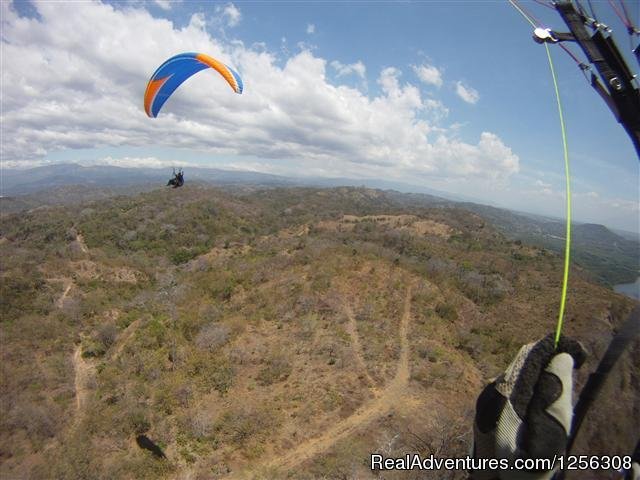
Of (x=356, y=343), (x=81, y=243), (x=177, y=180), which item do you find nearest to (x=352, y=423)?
(x=356, y=343)

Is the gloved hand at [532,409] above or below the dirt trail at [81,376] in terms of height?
above

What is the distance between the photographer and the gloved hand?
5.11 ft

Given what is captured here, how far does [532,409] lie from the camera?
5.24 ft

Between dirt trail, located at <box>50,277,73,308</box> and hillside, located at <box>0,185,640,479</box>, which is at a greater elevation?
hillside, located at <box>0,185,640,479</box>

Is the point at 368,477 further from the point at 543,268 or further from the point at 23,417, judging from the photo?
the point at 543,268

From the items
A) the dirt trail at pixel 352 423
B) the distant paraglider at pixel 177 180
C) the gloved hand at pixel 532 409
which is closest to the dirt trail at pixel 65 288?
the distant paraglider at pixel 177 180

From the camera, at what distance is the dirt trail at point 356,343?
13547 mm

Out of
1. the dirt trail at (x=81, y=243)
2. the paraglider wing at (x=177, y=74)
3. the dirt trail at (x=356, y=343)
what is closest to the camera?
the paraglider wing at (x=177, y=74)

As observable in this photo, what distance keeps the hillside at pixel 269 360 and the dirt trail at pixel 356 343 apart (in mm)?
95

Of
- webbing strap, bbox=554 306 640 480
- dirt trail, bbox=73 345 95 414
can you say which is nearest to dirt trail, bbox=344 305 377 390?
dirt trail, bbox=73 345 95 414

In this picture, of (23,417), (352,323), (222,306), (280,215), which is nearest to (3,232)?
Result: (280,215)

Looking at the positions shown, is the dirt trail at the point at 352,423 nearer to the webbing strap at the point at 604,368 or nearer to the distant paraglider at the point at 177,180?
the webbing strap at the point at 604,368

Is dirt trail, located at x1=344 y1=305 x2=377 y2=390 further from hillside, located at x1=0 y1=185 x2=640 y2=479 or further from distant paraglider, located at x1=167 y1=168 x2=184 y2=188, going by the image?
distant paraglider, located at x1=167 y1=168 x2=184 y2=188

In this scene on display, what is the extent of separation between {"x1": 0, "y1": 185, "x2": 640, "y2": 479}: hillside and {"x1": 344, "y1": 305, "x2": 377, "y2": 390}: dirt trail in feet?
0.31
